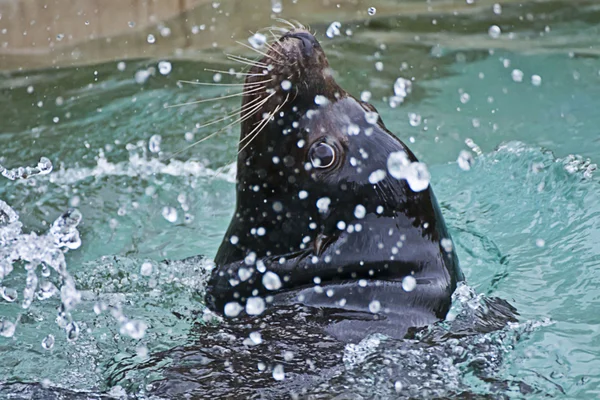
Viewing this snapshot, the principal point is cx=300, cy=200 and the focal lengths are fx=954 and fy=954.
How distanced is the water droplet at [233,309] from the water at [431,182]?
3.3 inches

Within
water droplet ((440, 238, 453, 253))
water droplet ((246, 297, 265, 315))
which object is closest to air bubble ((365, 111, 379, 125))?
water droplet ((440, 238, 453, 253))

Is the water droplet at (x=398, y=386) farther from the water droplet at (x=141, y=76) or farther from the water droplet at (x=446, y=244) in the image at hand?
the water droplet at (x=141, y=76)

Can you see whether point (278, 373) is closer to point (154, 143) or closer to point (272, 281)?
point (272, 281)

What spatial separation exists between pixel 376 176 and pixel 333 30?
498 centimetres

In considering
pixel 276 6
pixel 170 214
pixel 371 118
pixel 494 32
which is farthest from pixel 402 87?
pixel 371 118

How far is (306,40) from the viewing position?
11.8 feet

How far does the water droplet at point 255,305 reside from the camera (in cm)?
363

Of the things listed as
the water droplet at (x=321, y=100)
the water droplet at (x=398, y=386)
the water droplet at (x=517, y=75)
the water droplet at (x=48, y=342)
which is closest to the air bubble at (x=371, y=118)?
the water droplet at (x=321, y=100)

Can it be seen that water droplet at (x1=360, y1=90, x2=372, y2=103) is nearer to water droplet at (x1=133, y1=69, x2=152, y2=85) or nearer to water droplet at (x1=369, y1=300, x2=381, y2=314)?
water droplet at (x1=133, y1=69, x2=152, y2=85)

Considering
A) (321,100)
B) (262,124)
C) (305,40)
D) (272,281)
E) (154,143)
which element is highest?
(305,40)

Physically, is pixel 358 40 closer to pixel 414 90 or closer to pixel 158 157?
pixel 414 90

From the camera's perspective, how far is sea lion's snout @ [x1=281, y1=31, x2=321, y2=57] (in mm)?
3586

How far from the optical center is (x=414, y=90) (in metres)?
7.59

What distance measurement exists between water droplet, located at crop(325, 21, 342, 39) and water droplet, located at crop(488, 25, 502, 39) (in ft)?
4.45
